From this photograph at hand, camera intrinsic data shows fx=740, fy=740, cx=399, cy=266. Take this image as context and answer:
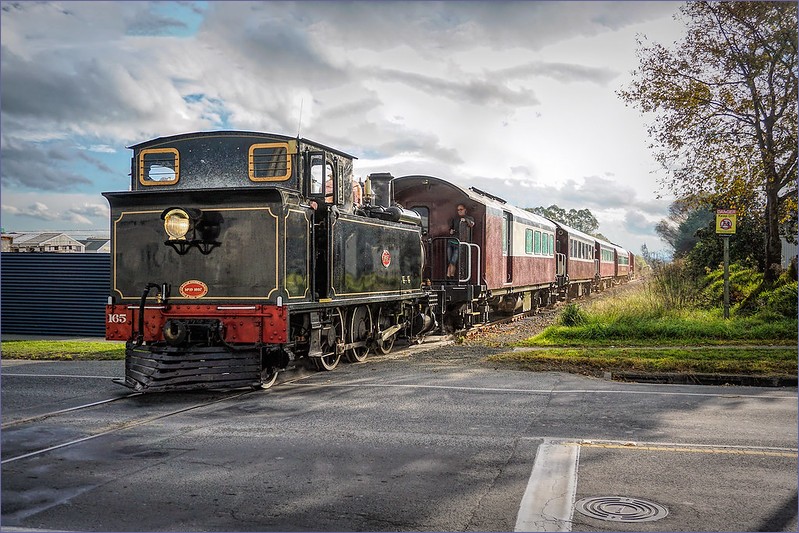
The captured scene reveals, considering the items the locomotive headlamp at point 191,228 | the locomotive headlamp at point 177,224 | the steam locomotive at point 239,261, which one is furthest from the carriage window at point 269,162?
the locomotive headlamp at point 177,224

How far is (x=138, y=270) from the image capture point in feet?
32.9

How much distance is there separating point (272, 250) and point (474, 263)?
27.0 feet

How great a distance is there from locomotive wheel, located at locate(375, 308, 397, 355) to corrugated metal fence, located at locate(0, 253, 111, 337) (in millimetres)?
9752

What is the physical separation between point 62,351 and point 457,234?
8.74 meters

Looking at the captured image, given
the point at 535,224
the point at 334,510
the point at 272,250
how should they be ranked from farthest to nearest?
the point at 535,224, the point at 272,250, the point at 334,510

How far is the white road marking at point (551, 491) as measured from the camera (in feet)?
15.5

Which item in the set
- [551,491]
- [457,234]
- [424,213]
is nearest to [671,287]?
[457,234]

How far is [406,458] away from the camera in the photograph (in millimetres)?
6285

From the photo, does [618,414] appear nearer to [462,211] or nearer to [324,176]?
[324,176]

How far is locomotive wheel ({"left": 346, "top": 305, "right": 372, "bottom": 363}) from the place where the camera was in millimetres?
12219

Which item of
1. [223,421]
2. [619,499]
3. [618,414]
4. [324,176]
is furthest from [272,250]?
[619,499]

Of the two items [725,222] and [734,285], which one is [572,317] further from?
[734,285]

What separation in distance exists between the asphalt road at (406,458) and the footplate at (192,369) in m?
0.20

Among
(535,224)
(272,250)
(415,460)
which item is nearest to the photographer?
(415,460)
